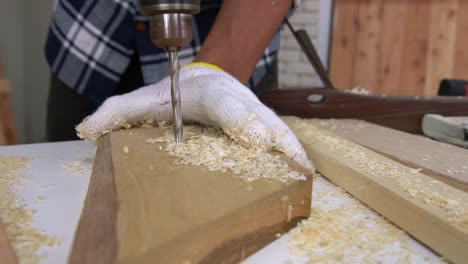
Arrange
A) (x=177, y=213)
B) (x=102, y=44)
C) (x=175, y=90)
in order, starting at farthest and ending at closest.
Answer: (x=102, y=44) < (x=175, y=90) < (x=177, y=213)

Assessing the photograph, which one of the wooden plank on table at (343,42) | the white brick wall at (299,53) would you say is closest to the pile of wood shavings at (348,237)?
the white brick wall at (299,53)

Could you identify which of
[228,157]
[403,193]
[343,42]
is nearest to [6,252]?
[228,157]

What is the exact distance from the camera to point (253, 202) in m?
0.37

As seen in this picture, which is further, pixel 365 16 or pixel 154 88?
pixel 365 16

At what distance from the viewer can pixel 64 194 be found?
51 cm

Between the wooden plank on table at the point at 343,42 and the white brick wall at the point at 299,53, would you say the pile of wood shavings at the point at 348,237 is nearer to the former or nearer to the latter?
the white brick wall at the point at 299,53

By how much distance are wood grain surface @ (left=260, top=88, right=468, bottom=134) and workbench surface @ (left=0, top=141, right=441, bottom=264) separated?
1.39ft

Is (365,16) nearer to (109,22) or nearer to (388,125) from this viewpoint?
(388,125)

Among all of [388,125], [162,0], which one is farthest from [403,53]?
[162,0]

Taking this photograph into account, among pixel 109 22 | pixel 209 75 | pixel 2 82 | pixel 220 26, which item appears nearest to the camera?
pixel 209 75

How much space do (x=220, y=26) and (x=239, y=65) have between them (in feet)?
0.29

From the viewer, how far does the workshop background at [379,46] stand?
2473 millimetres

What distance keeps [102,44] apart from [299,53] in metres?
1.81

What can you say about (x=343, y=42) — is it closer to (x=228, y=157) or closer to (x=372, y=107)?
(x=372, y=107)
